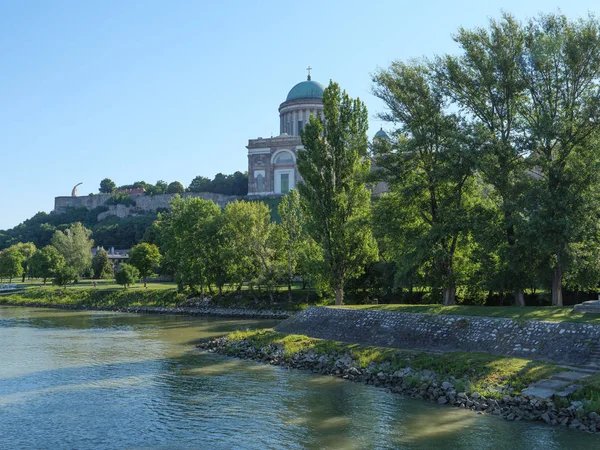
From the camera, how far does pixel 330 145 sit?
109 ft

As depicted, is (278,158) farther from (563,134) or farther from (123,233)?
(563,134)

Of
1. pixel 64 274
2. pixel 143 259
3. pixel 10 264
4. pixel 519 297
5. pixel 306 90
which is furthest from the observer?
pixel 306 90

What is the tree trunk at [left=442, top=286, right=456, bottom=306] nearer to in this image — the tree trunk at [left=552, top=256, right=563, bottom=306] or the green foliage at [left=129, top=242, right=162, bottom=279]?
the tree trunk at [left=552, top=256, right=563, bottom=306]

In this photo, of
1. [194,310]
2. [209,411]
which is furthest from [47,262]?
[209,411]

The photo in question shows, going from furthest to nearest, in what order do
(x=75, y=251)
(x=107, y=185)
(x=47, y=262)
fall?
1. (x=107, y=185)
2. (x=75, y=251)
3. (x=47, y=262)

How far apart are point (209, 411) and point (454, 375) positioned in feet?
25.3

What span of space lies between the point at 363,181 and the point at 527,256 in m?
9.45

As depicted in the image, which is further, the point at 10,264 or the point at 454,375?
the point at 10,264

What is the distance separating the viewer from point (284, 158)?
10069 centimetres

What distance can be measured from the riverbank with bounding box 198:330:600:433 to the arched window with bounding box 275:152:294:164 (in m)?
75.1

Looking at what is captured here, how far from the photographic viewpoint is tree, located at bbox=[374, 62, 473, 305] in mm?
26797

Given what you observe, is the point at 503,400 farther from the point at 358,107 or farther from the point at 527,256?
the point at 358,107

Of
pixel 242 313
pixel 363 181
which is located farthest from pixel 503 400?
pixel 242 313

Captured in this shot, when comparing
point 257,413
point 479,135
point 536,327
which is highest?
point 479,135
